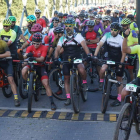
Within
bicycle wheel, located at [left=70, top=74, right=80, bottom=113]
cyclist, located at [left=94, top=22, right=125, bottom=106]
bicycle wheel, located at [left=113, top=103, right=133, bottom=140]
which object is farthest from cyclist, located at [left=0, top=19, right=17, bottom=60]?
bicycle wheel, located at [left=113, top=103, right=133, bottom=140]

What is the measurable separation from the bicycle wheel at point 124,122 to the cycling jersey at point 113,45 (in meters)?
2.90

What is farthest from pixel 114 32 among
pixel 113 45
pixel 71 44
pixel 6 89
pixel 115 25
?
pixel 6 89

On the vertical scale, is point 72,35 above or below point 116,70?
above

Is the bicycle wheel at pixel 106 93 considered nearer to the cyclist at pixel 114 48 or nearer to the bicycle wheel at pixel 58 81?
the cyclist at pixel 114 48

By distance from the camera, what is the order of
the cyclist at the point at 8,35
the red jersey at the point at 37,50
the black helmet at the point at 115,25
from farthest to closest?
1. the cyclist at the point at 8,35
2. the red jersey at the point at 37,50
3. the black helmet at the point at 115,25

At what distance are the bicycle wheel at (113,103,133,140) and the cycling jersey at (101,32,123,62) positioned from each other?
114 inches

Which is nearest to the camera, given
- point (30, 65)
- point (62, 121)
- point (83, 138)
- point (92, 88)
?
point (83, 138)

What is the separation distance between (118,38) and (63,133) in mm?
2798

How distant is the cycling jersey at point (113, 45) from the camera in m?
7.58

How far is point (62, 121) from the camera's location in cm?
672

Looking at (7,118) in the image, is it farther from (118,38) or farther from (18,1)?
(18,1)

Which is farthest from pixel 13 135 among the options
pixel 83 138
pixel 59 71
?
pixel 59 71

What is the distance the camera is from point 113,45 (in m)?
7.68

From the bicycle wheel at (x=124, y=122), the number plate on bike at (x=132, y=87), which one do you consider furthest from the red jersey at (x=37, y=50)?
the bicycle wheel at (x=124, y=122)
